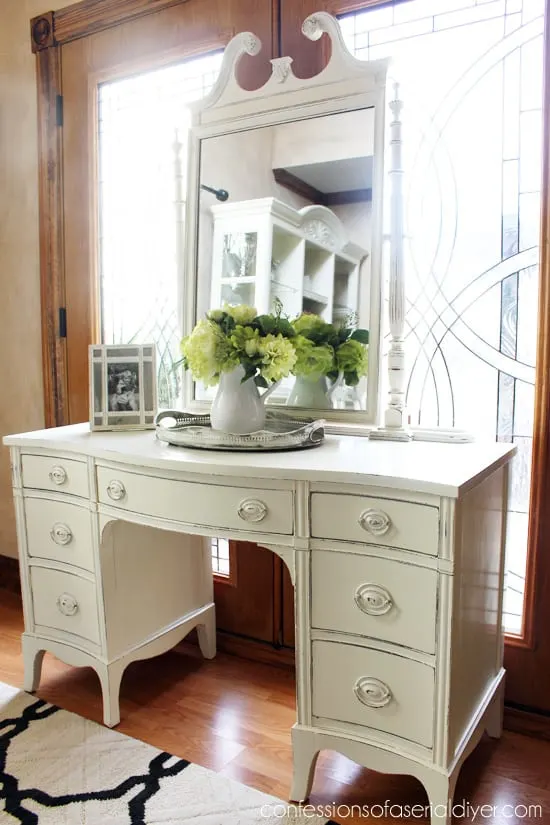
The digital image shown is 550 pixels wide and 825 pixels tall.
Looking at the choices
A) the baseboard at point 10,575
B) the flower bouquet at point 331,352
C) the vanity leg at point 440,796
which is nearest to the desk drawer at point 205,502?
the flower bouquet at point 331,352

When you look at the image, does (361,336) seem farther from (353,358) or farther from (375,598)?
(375,598)

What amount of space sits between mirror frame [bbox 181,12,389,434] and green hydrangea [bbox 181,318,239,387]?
34 cm

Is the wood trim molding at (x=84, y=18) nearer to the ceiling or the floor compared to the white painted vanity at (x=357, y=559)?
nearer to the ceiling

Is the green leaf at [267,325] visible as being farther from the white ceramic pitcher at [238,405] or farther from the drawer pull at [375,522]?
the drawer pull at [375,522]

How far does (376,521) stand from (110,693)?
96 cm

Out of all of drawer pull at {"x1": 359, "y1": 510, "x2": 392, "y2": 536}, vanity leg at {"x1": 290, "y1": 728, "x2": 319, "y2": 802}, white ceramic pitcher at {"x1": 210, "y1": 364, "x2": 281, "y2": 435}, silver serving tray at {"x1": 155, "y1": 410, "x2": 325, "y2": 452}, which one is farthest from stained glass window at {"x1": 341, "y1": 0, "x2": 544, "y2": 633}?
vanity leg at {"x1": 290, "y1": 728, "x2": 319, "y2": 802}

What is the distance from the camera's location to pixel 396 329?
1.73 meters

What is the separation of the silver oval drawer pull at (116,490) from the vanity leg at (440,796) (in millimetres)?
933

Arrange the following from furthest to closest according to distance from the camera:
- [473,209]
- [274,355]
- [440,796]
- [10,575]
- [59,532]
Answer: [10,575]
[59,532]
[473,209]
[274,355]
[440,796]

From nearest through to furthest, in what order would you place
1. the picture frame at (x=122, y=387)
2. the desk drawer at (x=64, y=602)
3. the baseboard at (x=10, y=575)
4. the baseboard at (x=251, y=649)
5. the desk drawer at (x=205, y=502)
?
the desk drawer at (x=205, y=502), the desk drawer at (x=64, y=602), the picture frame at (x=122, y=387), the baseboard at (x=251, y=649), the baseboard at (x=10, y=575)

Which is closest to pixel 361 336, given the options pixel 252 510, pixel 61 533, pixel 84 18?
pixel 252 510

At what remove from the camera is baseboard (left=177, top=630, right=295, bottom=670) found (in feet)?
6.85

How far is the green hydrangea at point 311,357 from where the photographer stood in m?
1.72

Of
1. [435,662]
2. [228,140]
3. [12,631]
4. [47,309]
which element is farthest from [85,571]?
[228,140]
